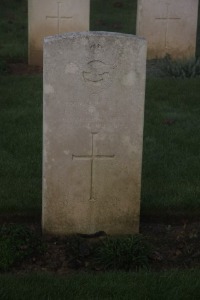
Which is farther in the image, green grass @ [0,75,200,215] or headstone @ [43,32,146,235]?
green grass @ [0,75,200,215]

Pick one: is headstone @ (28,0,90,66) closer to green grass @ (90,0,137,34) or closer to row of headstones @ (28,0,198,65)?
row of headstones @ (28,0,198,65)

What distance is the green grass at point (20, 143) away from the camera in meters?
5.89

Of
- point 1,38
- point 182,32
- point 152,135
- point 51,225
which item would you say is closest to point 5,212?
point 51,225

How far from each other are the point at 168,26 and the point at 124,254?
7803mm

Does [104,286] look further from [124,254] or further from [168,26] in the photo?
[168,26]

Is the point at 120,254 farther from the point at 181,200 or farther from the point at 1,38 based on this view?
the point at 1,38

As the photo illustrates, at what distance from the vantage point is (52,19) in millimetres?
11766

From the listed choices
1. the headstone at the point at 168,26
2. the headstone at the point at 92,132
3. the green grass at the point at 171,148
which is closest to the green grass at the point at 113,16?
the headstone at the point at 168,26

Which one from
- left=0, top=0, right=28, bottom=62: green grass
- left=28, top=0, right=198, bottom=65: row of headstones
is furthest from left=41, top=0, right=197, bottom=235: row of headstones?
left=0, top=0, right=28, bottom=62: green grass

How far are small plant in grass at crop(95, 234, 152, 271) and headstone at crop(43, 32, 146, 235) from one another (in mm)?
354

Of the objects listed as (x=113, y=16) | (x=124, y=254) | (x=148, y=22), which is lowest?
(x=124, y=254)

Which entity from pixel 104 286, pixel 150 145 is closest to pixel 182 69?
pixel 150 145

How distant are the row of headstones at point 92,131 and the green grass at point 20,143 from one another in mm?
590

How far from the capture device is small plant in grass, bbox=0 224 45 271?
16.0 feet
